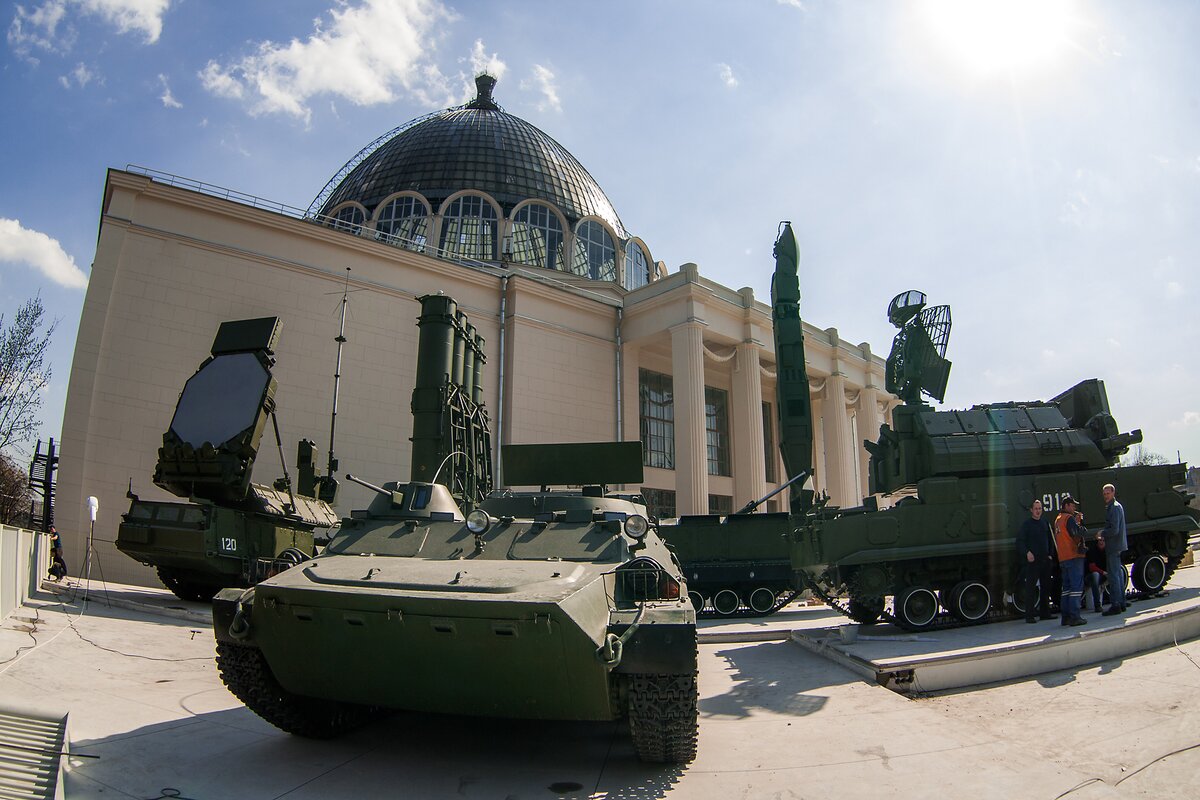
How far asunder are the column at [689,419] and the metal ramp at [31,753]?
70.3ft

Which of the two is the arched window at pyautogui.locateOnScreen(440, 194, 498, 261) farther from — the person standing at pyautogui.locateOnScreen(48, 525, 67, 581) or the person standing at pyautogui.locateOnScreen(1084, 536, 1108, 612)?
the person standing at pyautogui.locateOnScreen(1084, 536, 1108, 612)

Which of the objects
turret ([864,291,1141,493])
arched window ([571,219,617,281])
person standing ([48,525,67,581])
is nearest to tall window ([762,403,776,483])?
arched window ([571,219,617,281])

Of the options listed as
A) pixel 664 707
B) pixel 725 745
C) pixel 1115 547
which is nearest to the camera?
pixel 664 707

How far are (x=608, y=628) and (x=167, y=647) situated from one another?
275 inches

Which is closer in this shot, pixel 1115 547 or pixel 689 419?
pixel 1115 547

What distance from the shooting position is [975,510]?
31.5 ft

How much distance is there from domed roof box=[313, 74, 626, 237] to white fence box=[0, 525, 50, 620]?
75.7 ft

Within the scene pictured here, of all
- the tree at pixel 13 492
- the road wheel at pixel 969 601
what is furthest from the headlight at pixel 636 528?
the tree at pixel 13 492

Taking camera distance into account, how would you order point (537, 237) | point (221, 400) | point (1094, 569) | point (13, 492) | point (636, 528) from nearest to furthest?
1. point (636, 528)
2. point (1094, 569)
3. point (221, 400)
4. point (13, 492)
5. point (537, 237)

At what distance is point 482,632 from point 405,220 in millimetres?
30701

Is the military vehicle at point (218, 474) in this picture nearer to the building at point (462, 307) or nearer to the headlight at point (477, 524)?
the building at point (462, 307)

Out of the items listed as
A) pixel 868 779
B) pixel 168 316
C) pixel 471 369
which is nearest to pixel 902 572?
pixel 868 779

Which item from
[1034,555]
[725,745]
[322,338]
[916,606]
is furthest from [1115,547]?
[322,338]

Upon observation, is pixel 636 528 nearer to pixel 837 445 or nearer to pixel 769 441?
pixel 837 445
